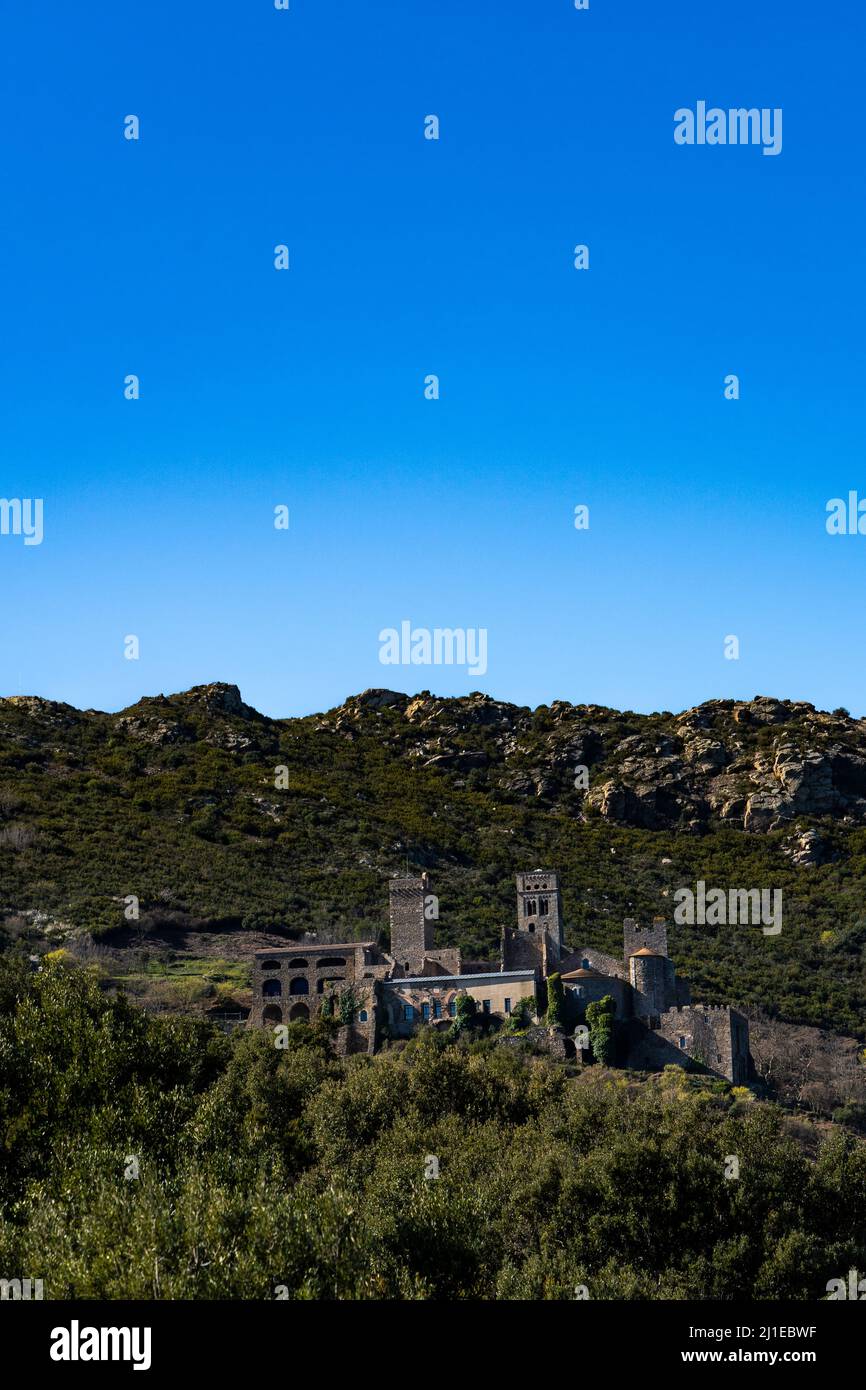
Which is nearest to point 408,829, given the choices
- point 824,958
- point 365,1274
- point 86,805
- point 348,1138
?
point 86,805

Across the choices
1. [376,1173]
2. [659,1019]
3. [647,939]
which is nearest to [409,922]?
[647,939]

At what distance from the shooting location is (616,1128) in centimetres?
4350

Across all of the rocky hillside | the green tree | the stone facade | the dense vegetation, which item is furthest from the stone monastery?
the rocky hillside

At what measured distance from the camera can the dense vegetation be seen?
28.6m

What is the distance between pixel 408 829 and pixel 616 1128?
54.5 metres

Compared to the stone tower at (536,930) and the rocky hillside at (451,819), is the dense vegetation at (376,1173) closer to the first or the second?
the stone tower at (536,930)

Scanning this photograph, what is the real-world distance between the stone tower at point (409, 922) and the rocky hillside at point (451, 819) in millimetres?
8404

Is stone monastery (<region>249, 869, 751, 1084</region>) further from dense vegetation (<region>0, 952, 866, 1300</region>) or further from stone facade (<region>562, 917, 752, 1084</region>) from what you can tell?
dense vegetation (<region>0, 952, 866, 1300</region>)

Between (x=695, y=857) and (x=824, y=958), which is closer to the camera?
(x=824, y=958)

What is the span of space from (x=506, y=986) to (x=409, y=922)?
25.6ft

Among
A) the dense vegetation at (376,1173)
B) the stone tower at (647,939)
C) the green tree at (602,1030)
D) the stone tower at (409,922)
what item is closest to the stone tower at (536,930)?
the stone tower at (647,939)

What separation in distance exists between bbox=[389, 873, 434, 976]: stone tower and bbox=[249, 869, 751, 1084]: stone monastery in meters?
0.04

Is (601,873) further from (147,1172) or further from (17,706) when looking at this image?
(147,1172)

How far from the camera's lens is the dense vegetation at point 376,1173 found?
93.9 ft
